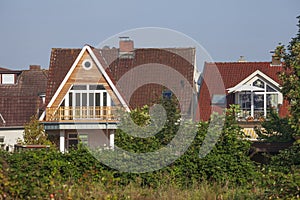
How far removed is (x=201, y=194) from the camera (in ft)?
52.4

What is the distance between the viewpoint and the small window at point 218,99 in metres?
46.5

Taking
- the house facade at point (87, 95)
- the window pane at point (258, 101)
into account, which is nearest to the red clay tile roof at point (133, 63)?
the house facade at point (87, 95)

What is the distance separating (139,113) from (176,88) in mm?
20705

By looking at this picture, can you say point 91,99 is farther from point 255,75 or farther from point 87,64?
point 255,75

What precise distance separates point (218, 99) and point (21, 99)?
61.1 ft

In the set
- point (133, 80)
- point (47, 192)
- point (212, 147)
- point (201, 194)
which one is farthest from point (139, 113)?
point (133, 80)

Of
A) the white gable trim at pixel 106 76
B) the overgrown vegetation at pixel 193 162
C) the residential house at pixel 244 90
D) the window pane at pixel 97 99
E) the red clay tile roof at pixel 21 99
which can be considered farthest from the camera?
the red clay tile roof at pixel 21 99

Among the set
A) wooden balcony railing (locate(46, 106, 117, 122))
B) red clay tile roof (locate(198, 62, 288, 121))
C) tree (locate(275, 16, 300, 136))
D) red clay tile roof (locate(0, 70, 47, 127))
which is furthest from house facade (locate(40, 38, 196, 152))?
tree (locate(275, 16, 300, 136))

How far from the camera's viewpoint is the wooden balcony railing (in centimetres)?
4369

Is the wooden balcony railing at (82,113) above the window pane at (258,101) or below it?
below

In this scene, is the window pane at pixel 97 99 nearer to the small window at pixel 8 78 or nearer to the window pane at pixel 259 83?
the window pane at pixel 259 83

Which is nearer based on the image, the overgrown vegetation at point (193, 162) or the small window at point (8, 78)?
the overgrown vegetation at point (193, 162)

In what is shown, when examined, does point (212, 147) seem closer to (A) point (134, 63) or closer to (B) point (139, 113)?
(B) point (139, 113)

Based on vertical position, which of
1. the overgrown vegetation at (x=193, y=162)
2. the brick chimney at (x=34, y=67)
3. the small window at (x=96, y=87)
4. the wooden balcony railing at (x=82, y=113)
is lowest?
the overgrown vegetation at (x=193, y=162)
